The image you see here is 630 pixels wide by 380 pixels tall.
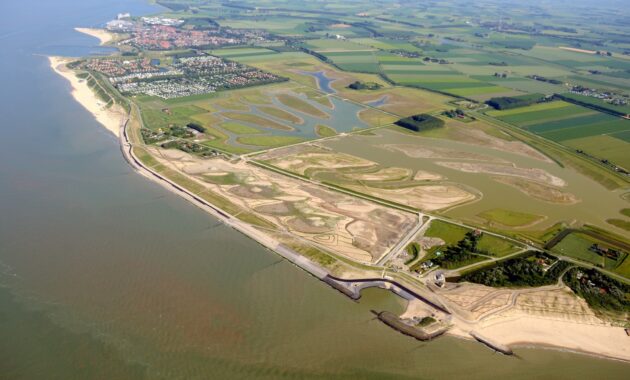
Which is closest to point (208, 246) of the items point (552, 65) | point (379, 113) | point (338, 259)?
point (338, 259)

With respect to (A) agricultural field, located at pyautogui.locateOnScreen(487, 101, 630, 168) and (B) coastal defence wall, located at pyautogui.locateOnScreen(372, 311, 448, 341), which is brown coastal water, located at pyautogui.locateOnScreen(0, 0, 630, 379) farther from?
(A) agricultural field, located at pyautogui.locateOnScreen(487, 101, 630, 168)

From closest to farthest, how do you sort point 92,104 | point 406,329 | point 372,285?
point 406,329 < point 372,285 < point 92,104

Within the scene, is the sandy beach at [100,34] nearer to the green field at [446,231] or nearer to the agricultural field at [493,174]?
the agricultural field at [493,174]

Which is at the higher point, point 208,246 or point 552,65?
point 552,65

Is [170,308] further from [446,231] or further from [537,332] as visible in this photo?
[537,332]

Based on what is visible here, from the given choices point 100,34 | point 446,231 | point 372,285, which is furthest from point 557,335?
A: point 100,34

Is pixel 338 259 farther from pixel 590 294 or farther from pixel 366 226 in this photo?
pixel 590 294
